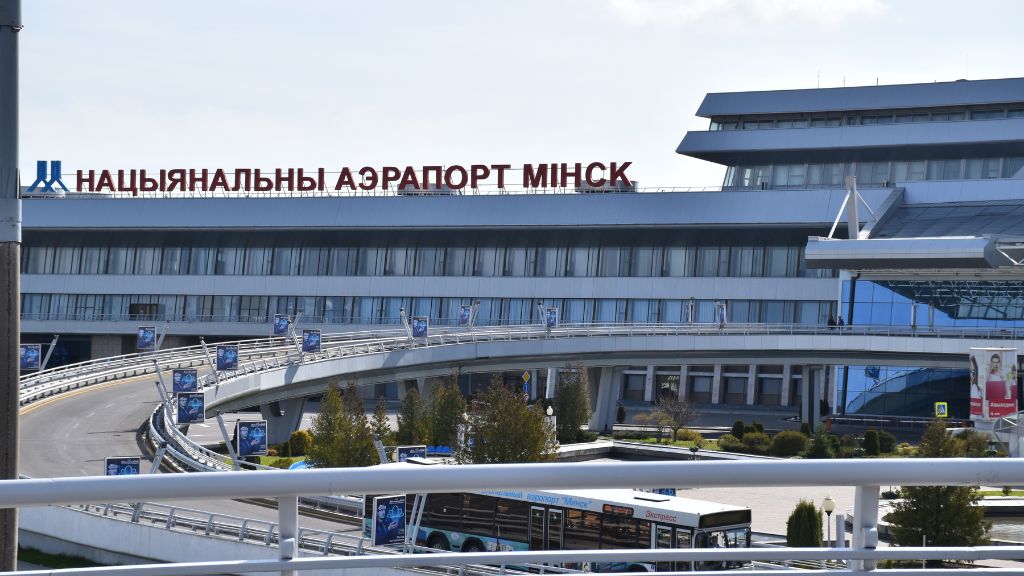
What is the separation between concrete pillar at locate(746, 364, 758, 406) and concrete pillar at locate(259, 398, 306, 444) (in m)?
42.3

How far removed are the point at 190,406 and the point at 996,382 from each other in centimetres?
4125

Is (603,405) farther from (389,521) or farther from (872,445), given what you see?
(389,521)

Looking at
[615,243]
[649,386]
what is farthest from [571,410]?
[615,243]

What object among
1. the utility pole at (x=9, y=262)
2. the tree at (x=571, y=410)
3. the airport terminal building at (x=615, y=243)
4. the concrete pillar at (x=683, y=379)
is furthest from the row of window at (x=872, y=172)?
the utility pole at (x=9, y=262)

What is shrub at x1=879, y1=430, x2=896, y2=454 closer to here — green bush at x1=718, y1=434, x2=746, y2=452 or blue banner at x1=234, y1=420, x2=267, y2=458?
green bush at x1=718, y1=434, x2=746, y2=452

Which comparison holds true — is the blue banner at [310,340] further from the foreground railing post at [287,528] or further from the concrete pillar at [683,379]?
the foreground railing post at [287,528]

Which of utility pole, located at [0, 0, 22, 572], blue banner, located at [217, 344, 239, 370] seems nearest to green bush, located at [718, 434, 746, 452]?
blue banner, located at [217, 344, 239, 370]

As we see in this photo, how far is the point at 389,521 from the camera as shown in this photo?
34.2 meters

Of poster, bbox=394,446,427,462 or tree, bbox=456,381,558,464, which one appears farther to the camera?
tree, bbox=456,381,558,464

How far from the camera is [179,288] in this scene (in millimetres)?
122188

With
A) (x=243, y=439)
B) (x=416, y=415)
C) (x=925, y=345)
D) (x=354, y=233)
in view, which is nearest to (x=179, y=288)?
(x=354, y=233)

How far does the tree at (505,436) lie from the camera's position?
Result: 187ft

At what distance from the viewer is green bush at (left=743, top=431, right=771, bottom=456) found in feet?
249

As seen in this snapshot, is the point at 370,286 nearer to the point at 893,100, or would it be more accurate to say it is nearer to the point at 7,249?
the point at 893,100
